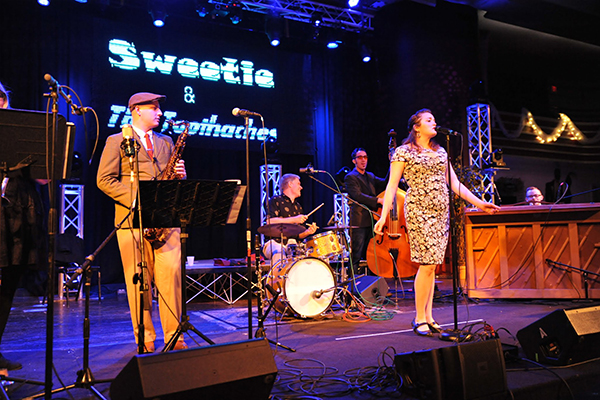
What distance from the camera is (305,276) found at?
532cm

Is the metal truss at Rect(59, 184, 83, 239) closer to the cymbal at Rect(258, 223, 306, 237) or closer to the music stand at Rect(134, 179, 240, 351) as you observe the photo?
the cymbal at Rect(258, 223, 306, 237)

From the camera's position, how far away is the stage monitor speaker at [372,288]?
6.11m

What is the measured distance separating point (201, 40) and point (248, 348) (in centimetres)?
894

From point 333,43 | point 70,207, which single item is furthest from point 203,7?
point 70,207

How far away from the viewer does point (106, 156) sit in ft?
12.0

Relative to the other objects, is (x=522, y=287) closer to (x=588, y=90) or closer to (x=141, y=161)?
(x=141, y=161)

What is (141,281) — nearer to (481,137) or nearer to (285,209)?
(285,209)

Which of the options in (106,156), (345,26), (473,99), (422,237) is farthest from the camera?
(345,26)

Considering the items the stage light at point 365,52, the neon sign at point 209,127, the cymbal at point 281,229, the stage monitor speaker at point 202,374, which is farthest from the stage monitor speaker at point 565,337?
the stage light at point 365,52

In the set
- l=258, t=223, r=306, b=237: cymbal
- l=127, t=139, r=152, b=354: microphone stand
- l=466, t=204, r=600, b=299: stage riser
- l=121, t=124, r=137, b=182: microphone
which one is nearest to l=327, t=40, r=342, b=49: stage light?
l=466, t=204, r=600, b=299: stage riser

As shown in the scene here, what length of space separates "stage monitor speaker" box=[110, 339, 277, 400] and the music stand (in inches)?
33.2

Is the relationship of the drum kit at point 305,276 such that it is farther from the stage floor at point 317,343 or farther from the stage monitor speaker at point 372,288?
the stage monitor speaker at point 372,288

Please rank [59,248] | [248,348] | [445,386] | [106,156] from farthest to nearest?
[59,248]
[106,156]
[445,386]
[248,348]

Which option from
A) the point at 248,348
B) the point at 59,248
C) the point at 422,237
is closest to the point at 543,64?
the point at 422,237
